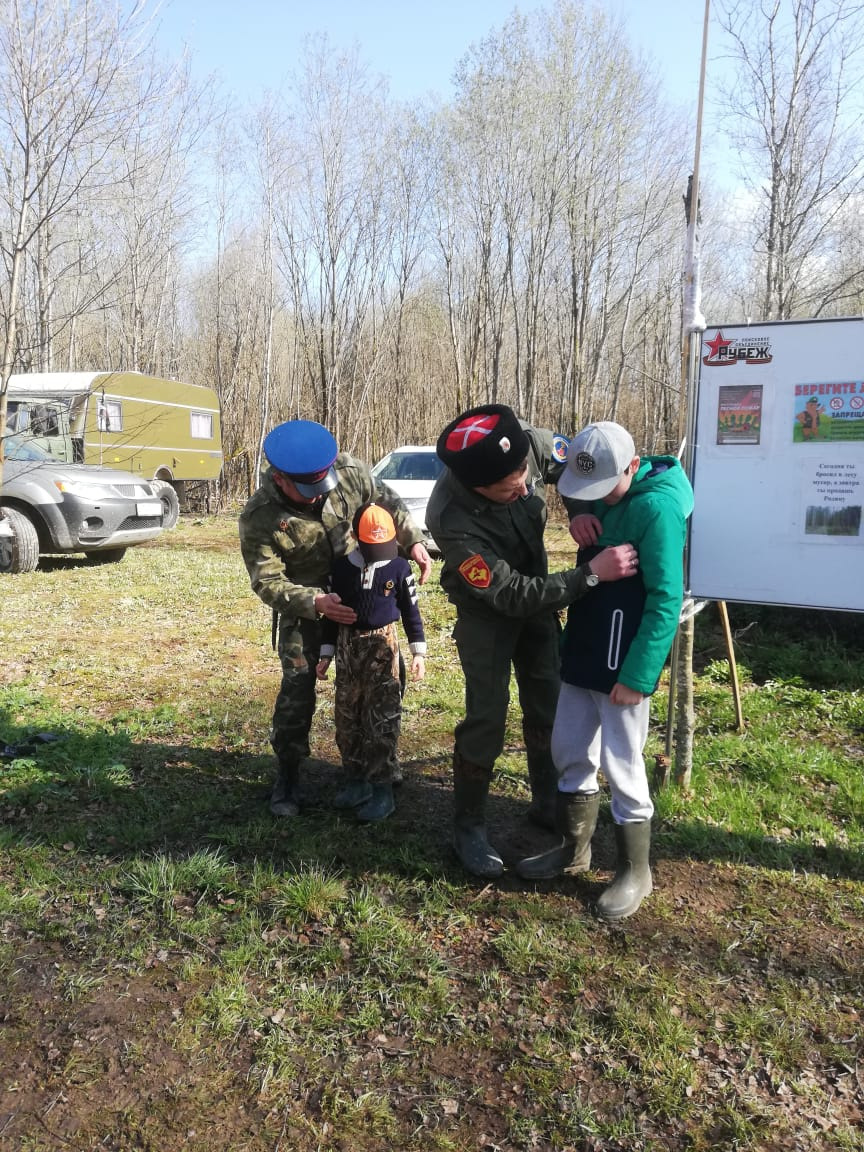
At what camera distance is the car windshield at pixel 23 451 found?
33.6 ft

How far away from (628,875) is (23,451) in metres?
10.4

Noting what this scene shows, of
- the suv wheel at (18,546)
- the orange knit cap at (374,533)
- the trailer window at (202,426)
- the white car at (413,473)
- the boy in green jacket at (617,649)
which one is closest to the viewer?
the boy in green jacket at (617,649)

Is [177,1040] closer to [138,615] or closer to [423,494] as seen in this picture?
[138,615]

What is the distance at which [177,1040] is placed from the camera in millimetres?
2383

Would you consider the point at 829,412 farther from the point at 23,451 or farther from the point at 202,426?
the point at 202,426

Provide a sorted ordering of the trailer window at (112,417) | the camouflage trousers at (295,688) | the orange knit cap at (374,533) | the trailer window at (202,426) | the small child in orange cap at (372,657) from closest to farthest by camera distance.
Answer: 1. the orange knit cap at (374,533)
2. the small child in orange cap at (372,657)
3. the camouflage trousers at (295,688)
4. the trailer window at (112,417)
5. the trailer window at (202,426)

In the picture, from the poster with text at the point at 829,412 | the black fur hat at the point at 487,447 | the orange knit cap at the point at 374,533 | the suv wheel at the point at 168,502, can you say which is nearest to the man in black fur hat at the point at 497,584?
the black fur hat at the point at 487,447

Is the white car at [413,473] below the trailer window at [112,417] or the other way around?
below

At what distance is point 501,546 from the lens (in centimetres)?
310

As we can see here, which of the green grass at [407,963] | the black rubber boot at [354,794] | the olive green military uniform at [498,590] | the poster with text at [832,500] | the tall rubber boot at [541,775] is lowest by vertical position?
the green grass at [407,963]

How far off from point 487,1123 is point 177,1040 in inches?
37.8

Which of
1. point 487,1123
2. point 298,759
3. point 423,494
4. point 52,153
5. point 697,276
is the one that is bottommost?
point 487,1123

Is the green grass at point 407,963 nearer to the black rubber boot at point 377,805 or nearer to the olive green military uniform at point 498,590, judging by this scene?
the black rubber boot at point 377,805

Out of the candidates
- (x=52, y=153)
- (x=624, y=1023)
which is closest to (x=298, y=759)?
(x=624, y=1023)
